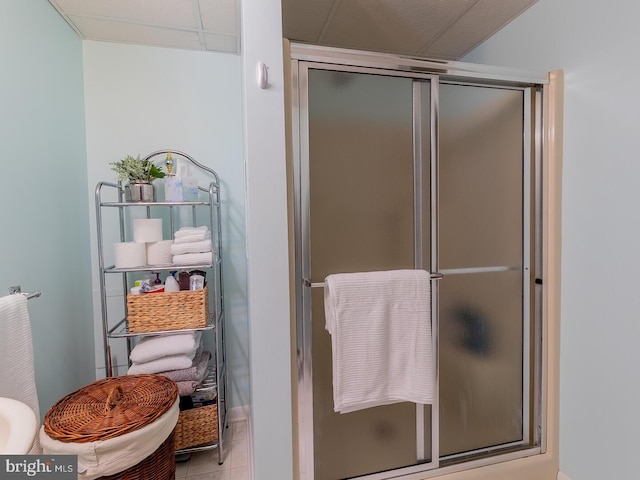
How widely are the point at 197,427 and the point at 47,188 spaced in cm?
136

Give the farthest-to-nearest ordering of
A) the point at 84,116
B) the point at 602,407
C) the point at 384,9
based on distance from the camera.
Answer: the point at 84,116
the point at 384,9
the point at 602,407

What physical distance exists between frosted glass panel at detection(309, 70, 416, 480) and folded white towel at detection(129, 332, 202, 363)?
27.4 inches

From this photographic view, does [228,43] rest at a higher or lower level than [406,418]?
higher

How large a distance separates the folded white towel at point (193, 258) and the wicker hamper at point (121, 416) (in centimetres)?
53

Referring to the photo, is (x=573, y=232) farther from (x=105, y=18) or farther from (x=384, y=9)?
(x=105, y=18)

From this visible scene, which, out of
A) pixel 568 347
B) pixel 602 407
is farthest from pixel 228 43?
pixel 602 407

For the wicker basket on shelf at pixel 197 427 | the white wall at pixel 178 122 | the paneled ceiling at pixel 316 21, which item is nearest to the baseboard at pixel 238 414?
the white wall at pixel 178 122

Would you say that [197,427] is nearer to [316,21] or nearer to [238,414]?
[238,414]

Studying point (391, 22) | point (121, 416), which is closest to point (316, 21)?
point (391, 22)

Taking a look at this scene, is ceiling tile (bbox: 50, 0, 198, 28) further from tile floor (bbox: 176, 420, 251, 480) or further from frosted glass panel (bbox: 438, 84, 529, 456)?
tile floor (bbox: 176, 420, 251, 480)

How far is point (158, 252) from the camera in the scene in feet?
5.04

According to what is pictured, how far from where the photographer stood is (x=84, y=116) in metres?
1.73

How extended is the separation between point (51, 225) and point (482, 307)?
201 centimetres

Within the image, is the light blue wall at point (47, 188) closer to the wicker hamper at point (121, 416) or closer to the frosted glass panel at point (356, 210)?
the wicker hamper at point (121, 416)
